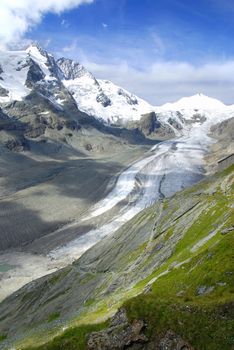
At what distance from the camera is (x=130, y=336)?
3048cm

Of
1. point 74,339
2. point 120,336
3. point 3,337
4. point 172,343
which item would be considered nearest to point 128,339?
point 120,336

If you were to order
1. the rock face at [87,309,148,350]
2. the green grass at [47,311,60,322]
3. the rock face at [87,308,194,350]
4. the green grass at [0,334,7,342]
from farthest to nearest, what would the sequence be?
1. the green grass at [0,334,7,342]
2. the green grass at [47,311,60,322]
3. the rock face at [87,309,148,350]
4. the rock face at [87,308,194,350]

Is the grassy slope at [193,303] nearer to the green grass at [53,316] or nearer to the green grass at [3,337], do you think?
the green grass at [53,316]

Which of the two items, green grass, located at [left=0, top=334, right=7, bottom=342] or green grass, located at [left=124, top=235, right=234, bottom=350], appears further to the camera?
green grass, located at [left=0, top=334, right=7, bottom=342]

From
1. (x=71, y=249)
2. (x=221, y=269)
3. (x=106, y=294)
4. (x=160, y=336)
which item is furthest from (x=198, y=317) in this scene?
(x=71, y=249)

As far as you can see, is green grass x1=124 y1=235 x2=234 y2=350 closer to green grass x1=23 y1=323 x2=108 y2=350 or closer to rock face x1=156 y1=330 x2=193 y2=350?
rock face x1=156 y1=330 x2=193 y2=350

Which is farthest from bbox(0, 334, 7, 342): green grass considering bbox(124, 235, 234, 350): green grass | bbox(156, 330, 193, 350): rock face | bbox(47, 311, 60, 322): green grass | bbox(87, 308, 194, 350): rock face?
bbox(156, 330, 193, 350): rock face

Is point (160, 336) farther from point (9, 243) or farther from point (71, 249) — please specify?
point (9, 243)

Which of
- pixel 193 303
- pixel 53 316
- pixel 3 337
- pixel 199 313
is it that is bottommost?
pixel 3 337

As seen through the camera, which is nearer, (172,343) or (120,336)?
(172,343)

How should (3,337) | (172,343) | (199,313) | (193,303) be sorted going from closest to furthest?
(172,343), (199,313), (193,303), (3,337)

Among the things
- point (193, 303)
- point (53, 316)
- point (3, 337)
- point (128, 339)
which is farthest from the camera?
point (3, 337)

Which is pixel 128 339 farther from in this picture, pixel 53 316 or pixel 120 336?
pixel 53 316

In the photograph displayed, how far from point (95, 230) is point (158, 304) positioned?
540ft
